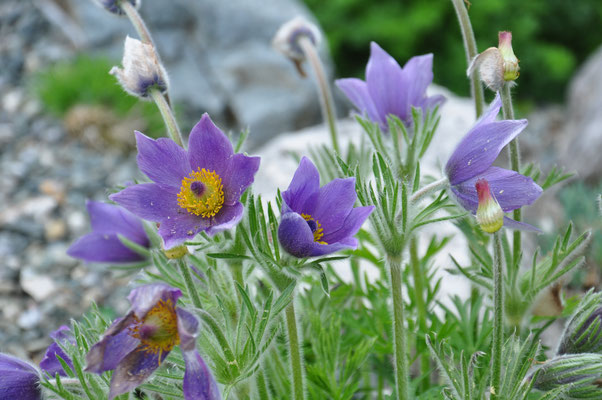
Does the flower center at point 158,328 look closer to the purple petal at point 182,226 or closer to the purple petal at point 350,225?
the purple petal at point 182,226

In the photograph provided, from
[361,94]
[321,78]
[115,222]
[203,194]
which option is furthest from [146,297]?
[321,78]

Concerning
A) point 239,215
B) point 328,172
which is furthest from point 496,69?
point 328,172

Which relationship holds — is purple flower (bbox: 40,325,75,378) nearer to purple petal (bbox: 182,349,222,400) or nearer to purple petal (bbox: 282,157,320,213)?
purple petal (bbox: 182,349,222,400)

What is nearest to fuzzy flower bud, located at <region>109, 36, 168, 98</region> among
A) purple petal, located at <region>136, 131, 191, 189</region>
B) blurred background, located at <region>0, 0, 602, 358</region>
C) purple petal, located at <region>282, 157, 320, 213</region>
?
purple petal, located at <region>136, 131, 191, 189</region>

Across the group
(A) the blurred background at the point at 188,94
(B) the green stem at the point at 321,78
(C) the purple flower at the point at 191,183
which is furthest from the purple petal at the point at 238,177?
(A) the blurred background at the point at 188,94

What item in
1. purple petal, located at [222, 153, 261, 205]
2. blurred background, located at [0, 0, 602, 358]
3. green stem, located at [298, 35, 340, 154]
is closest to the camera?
purple petal, located at [222, 153, 261, 205]

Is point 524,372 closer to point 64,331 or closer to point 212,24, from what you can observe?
point 64,331
